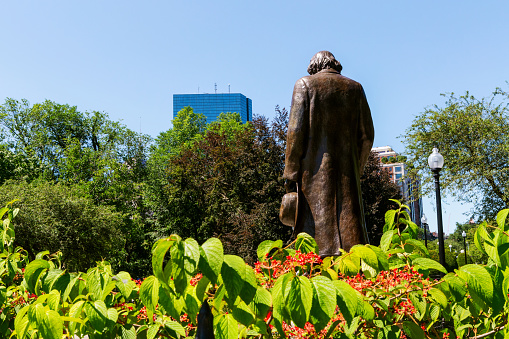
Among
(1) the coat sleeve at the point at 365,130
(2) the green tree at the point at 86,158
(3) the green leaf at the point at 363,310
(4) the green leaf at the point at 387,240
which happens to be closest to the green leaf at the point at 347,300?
(3) the green leaf at the point at 363,310

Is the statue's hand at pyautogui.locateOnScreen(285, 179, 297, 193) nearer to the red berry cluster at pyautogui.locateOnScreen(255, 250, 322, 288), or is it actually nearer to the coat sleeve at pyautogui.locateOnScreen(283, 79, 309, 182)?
the coat sleeve at pyautogui.locateOnScreen(283, 79, 309, 182)

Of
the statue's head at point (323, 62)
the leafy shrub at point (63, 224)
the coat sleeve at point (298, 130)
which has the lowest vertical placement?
the leafy shrub at point (63, 224)

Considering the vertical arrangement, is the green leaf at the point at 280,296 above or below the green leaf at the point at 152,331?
above

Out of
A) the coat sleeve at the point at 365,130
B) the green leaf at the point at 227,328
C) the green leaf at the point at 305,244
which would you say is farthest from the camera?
the coat sleeve at the point at 365,130

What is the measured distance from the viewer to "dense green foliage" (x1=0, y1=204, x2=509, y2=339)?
1.58 meters

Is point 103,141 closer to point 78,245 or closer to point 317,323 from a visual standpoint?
point 78,245

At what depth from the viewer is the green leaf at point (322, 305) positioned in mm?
1566

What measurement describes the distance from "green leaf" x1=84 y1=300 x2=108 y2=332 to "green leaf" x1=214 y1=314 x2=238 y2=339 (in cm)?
55

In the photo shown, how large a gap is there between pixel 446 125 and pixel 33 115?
30069 millimetres

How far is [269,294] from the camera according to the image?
1.83 metres

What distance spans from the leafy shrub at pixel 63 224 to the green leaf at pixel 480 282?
27.7m

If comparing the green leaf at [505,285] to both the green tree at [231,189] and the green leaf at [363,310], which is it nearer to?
the green leaf at [363,310]

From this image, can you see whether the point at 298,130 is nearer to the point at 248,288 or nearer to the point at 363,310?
the point at 363,310

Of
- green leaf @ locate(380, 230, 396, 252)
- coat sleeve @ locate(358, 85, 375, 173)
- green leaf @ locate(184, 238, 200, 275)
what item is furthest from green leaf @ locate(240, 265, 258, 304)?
coat sleeve @ locate(358, 85, 375, 173)
